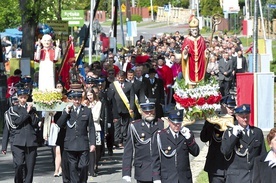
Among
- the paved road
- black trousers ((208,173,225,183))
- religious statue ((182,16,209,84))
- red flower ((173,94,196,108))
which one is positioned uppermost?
religious statue ((182,16,209,84))

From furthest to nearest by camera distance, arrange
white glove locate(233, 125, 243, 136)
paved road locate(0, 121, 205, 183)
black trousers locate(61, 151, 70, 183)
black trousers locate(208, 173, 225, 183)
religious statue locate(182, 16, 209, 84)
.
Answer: paved road locate(0, 121, 205, 183) < black trousers locate(61, 151, 70, 183) < religious statue locate(182, 16, 209, 84) < black trousers locate(208, 173, 225, 183) < white glove locate(233, 125, 243, 136)

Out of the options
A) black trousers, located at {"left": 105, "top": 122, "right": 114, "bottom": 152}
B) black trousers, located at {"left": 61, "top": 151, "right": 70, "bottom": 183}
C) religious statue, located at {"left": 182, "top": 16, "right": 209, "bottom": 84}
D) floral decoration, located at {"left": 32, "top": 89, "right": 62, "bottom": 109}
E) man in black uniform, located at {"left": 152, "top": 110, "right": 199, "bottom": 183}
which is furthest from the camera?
black trousers, located at {"left": 105, "top": 122, "right": 114, "bottom": 152}

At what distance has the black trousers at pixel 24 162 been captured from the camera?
50.4ft

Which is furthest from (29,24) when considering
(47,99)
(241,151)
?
(241,151)

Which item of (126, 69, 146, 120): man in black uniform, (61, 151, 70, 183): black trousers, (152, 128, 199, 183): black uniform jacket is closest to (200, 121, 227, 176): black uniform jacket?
(152, 128, 199, 183): black uniform jacket

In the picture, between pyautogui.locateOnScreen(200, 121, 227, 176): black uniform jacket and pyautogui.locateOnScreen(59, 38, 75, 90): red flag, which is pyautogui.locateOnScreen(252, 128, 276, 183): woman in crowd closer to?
pyautogui.locateOnScreen(200, 121, 227, 176): black uniform jacket

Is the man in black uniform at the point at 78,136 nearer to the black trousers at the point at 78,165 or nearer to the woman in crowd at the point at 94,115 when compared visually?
the black trousers at the point at 78,165

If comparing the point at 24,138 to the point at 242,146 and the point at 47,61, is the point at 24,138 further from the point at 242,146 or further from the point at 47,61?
the point at 242,146

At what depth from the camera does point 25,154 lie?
1554cm

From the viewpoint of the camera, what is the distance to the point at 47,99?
1666 centimetres

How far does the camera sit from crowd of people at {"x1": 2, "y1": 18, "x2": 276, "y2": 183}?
11.5 metres

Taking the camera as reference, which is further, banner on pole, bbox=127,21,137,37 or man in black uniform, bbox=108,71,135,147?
banner on pole, bbox=127,21,137,37

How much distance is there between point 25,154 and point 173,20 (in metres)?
81.6

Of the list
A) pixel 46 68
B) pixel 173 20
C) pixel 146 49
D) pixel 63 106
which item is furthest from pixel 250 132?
pixel 173 20
